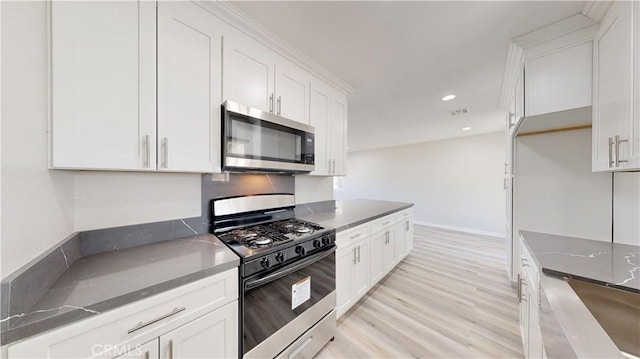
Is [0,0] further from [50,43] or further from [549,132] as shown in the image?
[549,132]

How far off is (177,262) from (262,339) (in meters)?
0.66

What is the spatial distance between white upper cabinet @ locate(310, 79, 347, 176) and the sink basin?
6.08 feet

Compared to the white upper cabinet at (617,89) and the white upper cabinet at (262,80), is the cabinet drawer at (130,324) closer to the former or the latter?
the white upper cabinet at (262,80)

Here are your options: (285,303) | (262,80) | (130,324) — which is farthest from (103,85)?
(285,303)

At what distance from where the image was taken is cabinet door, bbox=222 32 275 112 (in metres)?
1.42

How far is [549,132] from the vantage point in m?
2.12

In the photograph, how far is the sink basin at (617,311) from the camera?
90 cm

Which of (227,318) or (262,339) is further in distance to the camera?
(262,339)

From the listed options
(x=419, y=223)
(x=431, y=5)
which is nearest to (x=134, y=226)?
(x=431, y=5)

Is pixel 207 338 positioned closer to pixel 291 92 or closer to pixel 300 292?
pixel 300 292

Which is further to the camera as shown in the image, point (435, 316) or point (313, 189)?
point (313, 189)

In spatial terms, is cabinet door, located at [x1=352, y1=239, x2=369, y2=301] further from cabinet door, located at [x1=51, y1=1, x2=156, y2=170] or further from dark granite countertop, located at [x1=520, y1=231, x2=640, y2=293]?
cabinet door, located at [x1=51, y1=1, x2=156, y2=170]

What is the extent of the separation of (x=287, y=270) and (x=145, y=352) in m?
0.69

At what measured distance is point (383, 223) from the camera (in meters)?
2.52
